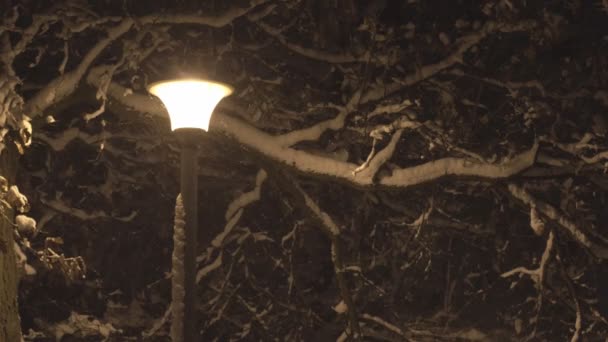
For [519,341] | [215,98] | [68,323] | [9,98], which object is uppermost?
[9,98]

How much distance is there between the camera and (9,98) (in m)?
5.96

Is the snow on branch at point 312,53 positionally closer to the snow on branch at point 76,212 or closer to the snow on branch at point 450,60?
the snow on branch at point 450,60

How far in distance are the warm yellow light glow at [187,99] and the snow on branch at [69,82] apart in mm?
2587

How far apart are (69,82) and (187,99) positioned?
9.18 feet

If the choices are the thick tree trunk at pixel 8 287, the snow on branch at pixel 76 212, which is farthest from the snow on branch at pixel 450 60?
the snow on branch at pixel 76 212

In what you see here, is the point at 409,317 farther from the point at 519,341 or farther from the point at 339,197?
the point at 339,197

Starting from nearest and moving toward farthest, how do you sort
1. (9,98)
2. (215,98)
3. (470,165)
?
(215,98) < (9,98) < (470,165)

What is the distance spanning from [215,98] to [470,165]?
2.92 m

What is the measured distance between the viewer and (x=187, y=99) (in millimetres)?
4617

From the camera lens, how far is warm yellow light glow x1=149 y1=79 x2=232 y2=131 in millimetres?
4609

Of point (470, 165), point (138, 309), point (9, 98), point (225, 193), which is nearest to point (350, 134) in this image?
point (470, 165)

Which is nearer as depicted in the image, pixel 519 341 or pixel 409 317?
pixel 519 341

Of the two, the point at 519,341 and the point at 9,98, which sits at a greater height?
the point at 9,98

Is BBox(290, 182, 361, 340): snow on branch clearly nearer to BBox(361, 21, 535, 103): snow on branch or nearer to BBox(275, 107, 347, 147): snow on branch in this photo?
BBox(275, 107, 347, 147): snow on branch
